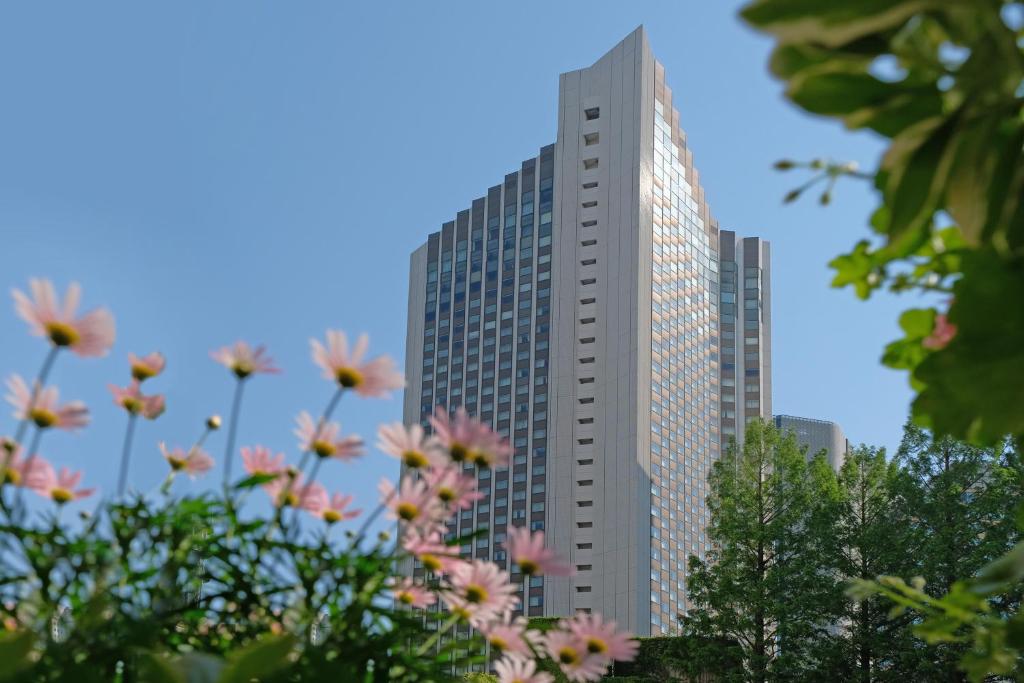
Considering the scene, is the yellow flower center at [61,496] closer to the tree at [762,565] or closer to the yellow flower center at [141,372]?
the yellow flower center at [141,372]

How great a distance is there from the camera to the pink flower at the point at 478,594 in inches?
47.5

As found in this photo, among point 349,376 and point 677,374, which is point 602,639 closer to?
point 349,376

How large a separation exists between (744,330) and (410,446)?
44.0 metres

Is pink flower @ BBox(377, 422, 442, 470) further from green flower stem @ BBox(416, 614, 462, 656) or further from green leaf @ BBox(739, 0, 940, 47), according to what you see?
green leaf @ BBox(739, 0, 940, 47)

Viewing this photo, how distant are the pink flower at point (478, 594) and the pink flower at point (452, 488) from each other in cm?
9

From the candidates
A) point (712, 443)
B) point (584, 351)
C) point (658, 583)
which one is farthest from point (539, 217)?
point (658, 583)

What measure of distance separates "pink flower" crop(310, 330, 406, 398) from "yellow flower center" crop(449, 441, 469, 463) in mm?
96

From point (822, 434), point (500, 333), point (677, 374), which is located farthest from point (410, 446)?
point (822, 434)

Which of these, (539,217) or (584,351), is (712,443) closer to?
(584,351)

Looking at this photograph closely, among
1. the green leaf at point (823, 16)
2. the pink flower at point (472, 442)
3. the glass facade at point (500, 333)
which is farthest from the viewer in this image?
the glass facade at point (500, 333)

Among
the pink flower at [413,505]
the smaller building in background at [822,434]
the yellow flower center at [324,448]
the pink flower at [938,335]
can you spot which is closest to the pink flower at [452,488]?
the pink flower at [413,505]

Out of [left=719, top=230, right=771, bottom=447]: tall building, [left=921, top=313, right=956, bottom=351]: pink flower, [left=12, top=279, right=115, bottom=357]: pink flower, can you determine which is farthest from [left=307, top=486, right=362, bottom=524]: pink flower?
[left=719, top=230, right=771, bottom=447]: tall building

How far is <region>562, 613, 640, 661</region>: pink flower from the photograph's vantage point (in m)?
1.18

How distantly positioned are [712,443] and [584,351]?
7.34 metres
